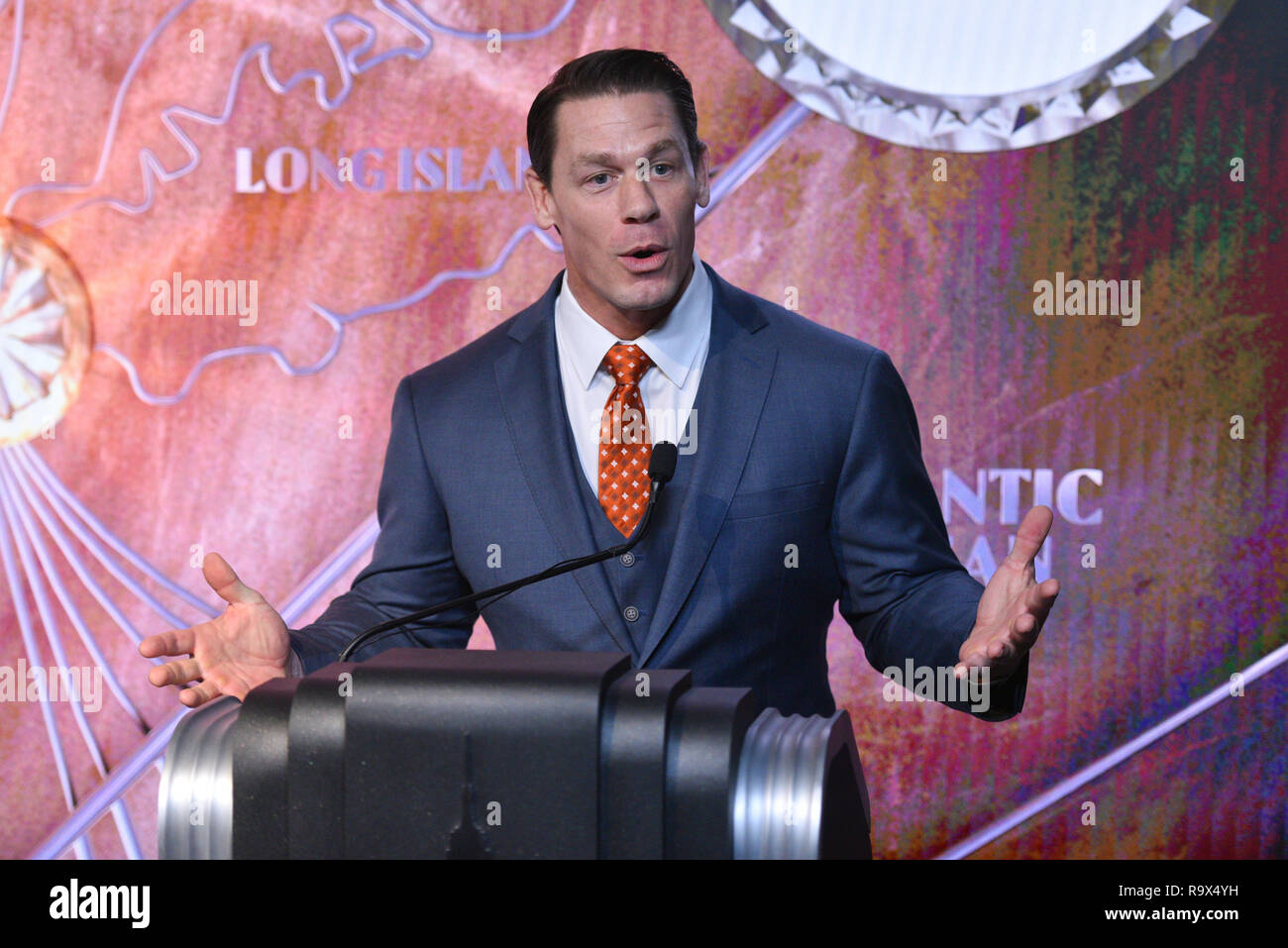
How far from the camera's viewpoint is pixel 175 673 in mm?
1062

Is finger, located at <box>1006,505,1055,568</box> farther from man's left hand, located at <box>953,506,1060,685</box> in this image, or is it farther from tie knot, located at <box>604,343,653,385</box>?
tie knot, located at <box>604,343,653,385</box>

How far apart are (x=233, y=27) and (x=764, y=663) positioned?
1734 millimetres

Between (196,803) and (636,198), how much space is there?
3.14 feet

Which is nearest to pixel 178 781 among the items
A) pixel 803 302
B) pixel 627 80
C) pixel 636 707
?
pixel 636 707

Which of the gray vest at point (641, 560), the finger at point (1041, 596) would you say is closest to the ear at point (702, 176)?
the gray vest at point (641, 560)

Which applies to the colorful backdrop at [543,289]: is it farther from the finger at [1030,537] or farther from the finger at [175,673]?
the finger at [175,673]

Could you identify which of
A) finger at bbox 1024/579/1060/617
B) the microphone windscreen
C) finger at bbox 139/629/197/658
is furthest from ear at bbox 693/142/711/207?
finger at bbox 139/629/197/658

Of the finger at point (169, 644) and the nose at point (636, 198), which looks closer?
the finger at point (169, 644)

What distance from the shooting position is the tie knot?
168 cm

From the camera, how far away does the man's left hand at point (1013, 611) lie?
1109 millimetres

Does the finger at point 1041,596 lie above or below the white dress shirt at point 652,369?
below

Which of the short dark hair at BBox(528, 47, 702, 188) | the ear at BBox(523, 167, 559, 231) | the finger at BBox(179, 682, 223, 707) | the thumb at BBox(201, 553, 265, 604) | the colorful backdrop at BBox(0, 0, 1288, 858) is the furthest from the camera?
the colorful backdrop at BBox(0, 0, 1288, 858)

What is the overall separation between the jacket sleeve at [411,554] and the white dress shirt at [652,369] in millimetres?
207

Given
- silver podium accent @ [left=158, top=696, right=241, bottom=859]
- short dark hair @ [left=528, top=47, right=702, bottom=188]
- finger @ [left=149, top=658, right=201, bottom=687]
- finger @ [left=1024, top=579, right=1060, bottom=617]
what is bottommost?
silver podium accent @ [left=158, top=696, right=241, bottom=859]
